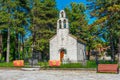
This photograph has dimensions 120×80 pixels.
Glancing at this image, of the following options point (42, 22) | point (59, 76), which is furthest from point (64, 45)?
point (59, 76)

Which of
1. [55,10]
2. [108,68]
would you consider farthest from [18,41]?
[108,68]

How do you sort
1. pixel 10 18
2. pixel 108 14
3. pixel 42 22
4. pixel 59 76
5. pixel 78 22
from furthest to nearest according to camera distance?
pixel 78 22 → pixel 42 22 → pixel 10 18 → pixel 108 14 → pixel 59 76

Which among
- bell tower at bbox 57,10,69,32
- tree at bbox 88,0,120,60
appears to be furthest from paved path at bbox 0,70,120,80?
bell tower at bbox 57,10,69,32

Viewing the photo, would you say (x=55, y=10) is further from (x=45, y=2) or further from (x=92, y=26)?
(x=92, y=26)

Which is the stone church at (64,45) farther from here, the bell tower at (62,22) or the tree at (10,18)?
the tree at (10,18)

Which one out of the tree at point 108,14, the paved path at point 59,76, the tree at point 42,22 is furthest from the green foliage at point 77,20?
the paved path at point 59,76

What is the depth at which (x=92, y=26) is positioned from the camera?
35781mm

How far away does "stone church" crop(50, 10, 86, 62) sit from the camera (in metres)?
45.1

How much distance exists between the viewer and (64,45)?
151 feet

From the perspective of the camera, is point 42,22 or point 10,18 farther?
point 42,22

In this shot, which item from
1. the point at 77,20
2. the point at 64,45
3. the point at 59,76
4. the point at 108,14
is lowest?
the point at 59,76

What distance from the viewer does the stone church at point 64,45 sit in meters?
45.1

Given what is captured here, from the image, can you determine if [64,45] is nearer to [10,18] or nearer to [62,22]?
[62,22]

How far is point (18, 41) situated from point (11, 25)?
1061 cm
